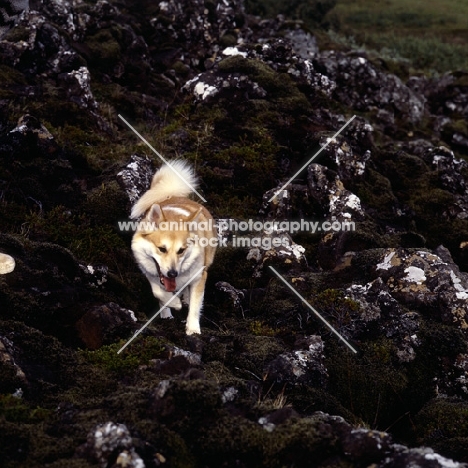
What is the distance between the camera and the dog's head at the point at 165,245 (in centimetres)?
759

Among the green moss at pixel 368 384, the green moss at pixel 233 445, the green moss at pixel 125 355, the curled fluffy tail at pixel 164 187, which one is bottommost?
the green moss at pixel 368 384

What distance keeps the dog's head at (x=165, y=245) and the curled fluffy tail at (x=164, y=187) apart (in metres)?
1.04

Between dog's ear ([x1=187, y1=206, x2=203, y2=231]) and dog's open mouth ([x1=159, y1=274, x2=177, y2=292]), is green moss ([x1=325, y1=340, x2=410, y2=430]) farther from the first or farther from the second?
dog's ear ([x1=187, y1=206, x2=203, y2=231])

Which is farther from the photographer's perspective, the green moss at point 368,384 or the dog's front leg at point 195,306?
the dog's front leg at point 195,306

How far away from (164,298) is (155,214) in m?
1.21

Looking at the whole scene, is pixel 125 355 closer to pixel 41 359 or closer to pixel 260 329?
pixel 41 359

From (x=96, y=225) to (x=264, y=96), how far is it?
6.93 m

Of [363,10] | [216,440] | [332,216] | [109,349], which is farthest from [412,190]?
[363,10]

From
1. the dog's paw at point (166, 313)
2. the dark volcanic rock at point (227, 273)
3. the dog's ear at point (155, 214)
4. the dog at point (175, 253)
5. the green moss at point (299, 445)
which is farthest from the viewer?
the dog's paw at point (166, 313)

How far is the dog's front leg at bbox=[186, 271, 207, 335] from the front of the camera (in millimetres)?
7357
